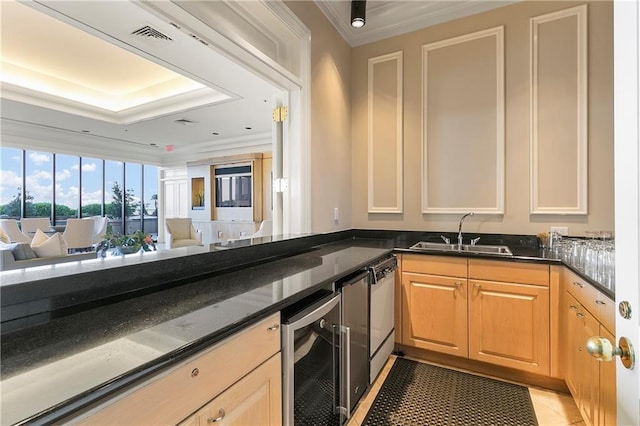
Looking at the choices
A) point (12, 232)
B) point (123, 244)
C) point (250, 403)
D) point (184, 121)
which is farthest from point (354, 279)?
point (12, 232)

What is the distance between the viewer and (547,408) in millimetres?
1941

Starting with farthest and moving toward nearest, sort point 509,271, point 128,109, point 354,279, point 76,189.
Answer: point 76,189 → point 128,109 → point 509,271 → point 354,279

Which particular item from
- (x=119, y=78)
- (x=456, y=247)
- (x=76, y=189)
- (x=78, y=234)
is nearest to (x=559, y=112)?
(x=456, y=247)

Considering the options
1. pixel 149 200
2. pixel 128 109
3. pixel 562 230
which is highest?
pixel 128 109

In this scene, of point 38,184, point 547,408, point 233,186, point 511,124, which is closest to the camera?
point 547,408

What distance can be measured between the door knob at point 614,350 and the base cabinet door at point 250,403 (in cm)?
94

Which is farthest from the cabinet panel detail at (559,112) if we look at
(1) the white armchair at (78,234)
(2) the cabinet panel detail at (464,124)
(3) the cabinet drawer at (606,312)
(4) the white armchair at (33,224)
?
(4) the white armchair at (33,224)

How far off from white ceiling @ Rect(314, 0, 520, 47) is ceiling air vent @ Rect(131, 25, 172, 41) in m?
1.31

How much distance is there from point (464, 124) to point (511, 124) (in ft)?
1.21

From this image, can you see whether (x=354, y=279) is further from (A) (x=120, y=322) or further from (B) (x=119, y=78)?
(B) (x=119, y=78)

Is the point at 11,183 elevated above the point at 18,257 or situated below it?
above

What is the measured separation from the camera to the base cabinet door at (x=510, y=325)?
2098mm

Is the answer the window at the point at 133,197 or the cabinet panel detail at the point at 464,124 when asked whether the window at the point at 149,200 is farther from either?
the cabinet panel detail at the point at 464,124

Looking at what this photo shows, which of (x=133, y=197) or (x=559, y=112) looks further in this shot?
(x=133, y=197)
